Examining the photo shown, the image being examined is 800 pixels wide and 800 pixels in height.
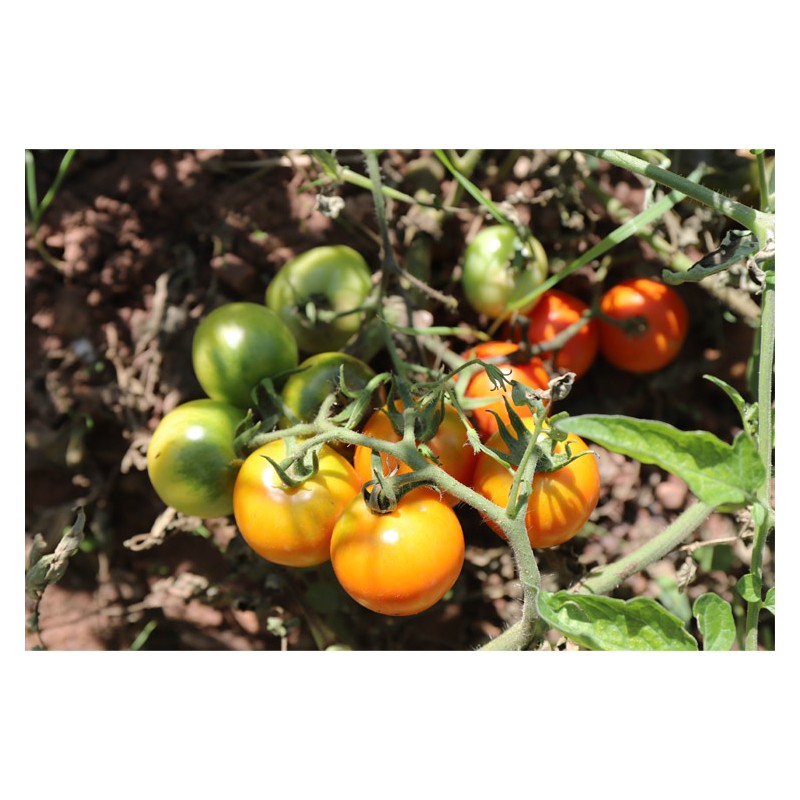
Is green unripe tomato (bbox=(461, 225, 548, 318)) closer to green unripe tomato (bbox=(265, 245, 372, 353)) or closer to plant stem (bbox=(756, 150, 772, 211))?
green unripe tomato (bbox=(265, 245, 372, 353))

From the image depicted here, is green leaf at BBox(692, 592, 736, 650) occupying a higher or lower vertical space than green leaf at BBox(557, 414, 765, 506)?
lower

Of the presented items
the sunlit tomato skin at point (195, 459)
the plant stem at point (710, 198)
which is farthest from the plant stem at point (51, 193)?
the plant stem at point (710, 198)

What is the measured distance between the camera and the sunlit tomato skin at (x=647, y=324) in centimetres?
149

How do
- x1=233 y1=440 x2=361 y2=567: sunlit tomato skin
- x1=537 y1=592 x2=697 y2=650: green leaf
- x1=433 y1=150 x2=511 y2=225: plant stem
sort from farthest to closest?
x1=433 y1=150 x2=511 y2=225: plant stem < x1=233 y1=440 x2=361 y2=567: sunlit tomato skin < x1=537 y1=592 x2=697 y2=650: green leaf

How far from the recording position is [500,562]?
4.96ft

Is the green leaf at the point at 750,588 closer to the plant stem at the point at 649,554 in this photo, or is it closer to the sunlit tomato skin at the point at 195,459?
the plant stem at the point at 649,554

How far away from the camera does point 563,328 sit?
58.4 inches

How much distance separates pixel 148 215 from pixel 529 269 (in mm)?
787

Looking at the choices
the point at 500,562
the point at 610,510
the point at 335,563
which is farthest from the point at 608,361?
the point at 335,563

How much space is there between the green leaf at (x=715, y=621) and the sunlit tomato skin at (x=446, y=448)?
373 mm

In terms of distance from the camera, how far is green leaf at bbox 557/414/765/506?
779 millimetres

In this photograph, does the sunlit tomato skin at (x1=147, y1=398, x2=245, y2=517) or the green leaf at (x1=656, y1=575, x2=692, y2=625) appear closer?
the sunlit tomato skin at (x1=147, y1=398, x2=245, y2=517)

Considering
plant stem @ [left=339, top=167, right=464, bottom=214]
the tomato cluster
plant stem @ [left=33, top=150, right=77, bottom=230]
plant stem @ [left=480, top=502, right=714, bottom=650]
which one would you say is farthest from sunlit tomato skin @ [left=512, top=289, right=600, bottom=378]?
plant stem @ [left=33, top=150, right=77, bottom=230]

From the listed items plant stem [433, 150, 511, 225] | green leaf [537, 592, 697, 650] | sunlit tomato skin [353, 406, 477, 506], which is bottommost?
green leaf [537, 592, 697, 650]
